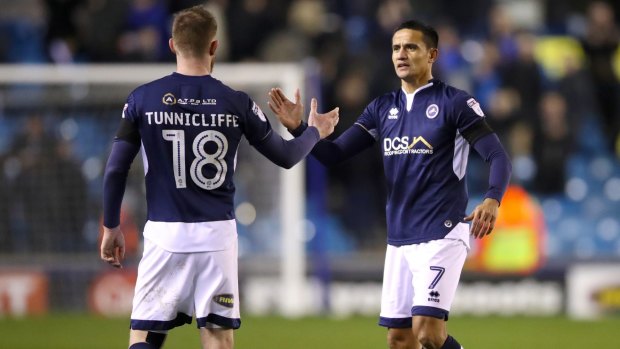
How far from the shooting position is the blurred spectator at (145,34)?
48.9 feet

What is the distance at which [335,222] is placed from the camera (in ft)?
48.8

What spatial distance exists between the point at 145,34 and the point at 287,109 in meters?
8.42

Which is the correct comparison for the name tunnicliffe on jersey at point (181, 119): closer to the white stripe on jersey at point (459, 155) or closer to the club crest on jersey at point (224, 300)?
the club crest on jersey at point (224, 300)

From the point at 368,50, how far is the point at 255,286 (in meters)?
3.34

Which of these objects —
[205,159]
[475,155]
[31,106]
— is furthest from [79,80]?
[205,159]

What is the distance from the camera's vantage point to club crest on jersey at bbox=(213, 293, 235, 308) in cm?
601

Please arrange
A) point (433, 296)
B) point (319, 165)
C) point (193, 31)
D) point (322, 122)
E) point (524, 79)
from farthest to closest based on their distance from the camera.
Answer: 1. point (524, 79)
2. point (319, 165)
3. point (322, 122)
4. point (433, 296)
5. point (193, 31)

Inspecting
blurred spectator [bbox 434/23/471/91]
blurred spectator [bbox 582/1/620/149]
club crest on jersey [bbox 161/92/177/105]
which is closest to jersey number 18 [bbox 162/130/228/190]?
club crest on jersey [bbox 161/92/177/105]

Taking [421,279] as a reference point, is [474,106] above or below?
above

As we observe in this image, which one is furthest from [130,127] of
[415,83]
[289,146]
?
[415,83]

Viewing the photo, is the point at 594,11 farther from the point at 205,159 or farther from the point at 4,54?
the point at 205,159

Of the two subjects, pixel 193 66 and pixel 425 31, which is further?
pixel 425 31

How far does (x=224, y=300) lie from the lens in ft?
19.8

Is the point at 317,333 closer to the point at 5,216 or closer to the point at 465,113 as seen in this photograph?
the point at 5,216
